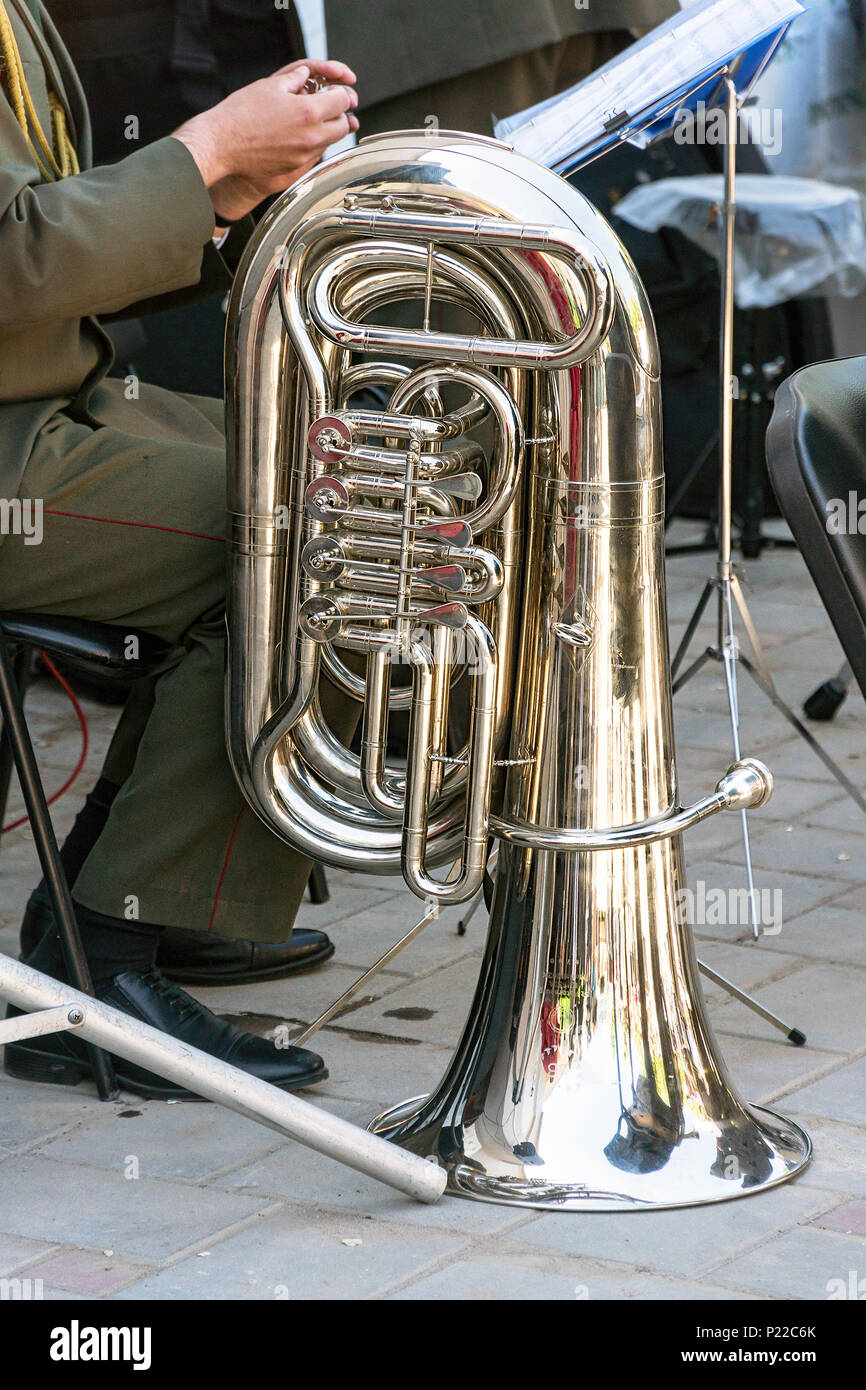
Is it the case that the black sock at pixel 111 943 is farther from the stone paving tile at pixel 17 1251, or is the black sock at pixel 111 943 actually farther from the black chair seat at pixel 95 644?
the stone paving tile at pixel 17 1251

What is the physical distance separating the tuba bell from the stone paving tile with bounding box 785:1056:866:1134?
0.16 meters

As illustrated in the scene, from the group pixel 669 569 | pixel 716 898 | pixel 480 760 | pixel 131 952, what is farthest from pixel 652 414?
pixel 669 569

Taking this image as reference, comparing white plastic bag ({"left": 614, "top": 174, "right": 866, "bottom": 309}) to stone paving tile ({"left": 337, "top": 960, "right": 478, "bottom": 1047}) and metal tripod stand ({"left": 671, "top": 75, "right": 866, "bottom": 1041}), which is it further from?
stone paving tile ({"left": 337, "top": 960, "right": 478, "bottom": 1047})

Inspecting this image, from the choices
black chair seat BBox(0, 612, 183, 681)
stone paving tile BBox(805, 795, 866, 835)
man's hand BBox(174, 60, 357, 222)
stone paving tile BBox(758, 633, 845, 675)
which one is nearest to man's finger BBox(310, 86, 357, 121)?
man's hand BBox(174, 60, 357, 222)

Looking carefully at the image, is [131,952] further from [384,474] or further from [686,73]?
[686,73]

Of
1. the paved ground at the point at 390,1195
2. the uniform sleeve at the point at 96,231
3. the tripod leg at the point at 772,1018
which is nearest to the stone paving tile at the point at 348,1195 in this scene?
the paved ground at the point at 390,1195

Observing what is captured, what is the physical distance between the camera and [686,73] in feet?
6.36

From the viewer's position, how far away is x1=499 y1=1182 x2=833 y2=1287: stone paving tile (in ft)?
5.42

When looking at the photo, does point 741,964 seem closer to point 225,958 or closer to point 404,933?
point 404,933

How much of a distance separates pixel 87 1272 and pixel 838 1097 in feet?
2.91

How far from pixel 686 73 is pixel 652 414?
46 cm

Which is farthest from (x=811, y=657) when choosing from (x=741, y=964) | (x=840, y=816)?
(x=741, y=964)

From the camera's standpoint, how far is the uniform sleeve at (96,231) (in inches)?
74.5

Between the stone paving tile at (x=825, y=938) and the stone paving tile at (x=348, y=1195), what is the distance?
2.81ft
